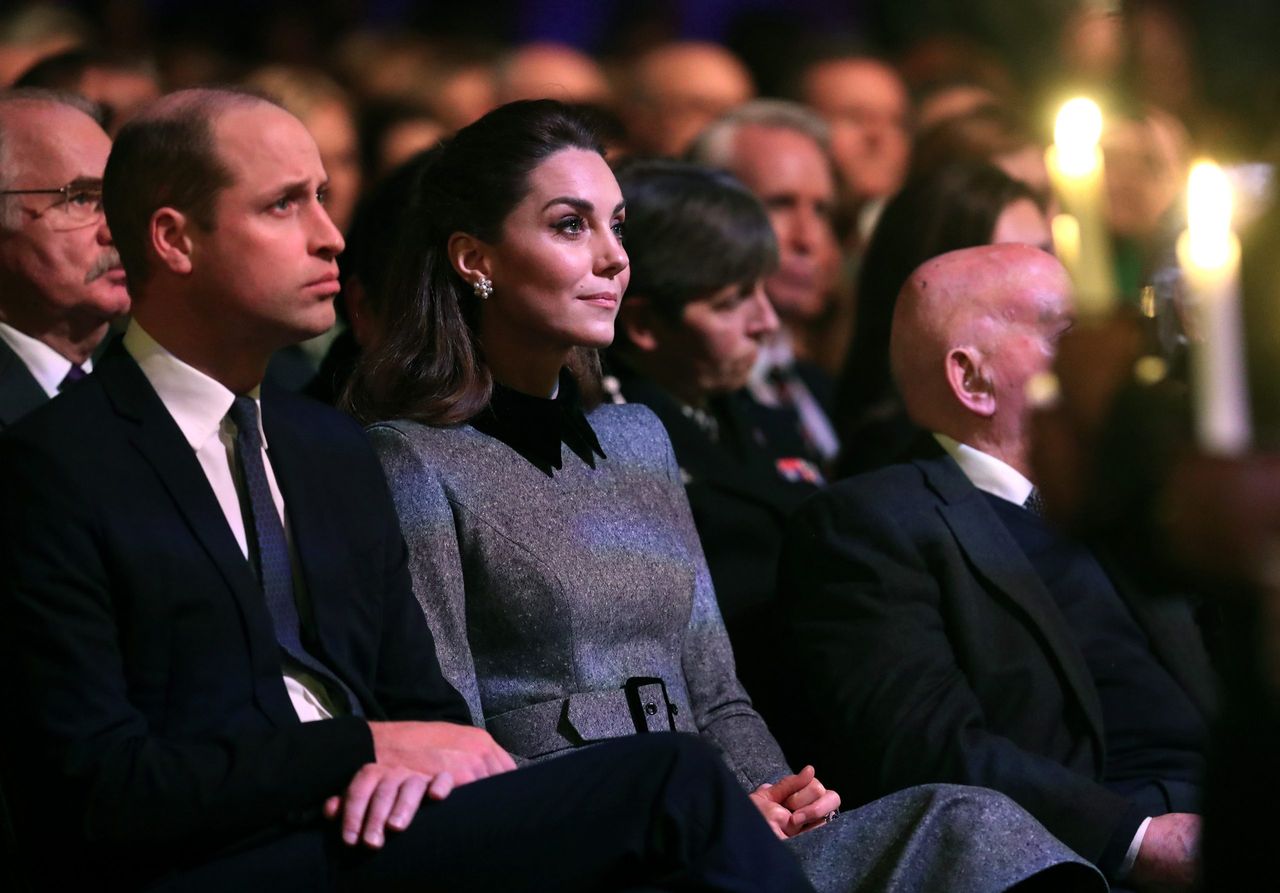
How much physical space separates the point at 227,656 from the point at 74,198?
1.32m

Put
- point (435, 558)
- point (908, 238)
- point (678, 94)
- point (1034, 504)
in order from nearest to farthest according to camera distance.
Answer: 1. point (435, 558)
2. point (1034, 504)
3. point (908, 238)
4. point (678, 94)

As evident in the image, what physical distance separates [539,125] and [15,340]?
3.26 ft

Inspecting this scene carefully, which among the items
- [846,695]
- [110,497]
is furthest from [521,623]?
[110,497]

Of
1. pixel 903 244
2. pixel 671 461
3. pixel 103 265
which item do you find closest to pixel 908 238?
pixel 903 244

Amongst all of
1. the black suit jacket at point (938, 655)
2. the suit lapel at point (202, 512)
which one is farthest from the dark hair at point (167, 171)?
the black suit jacket at point (938, 655)

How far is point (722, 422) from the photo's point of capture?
429 centimetres

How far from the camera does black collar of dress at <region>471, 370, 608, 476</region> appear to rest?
3.12 metres

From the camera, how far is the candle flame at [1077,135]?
1.63 meters

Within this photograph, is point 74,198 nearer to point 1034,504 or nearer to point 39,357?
point 39,357

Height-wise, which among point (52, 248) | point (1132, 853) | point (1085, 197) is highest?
point (1085, 197)

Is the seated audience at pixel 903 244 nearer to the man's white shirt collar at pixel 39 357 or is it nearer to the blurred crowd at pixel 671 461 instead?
the blurred crowd at pixel 671 461

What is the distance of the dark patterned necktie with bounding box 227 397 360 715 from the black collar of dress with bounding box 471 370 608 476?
60 cm

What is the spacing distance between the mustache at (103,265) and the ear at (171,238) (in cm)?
83

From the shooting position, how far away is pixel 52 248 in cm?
338
